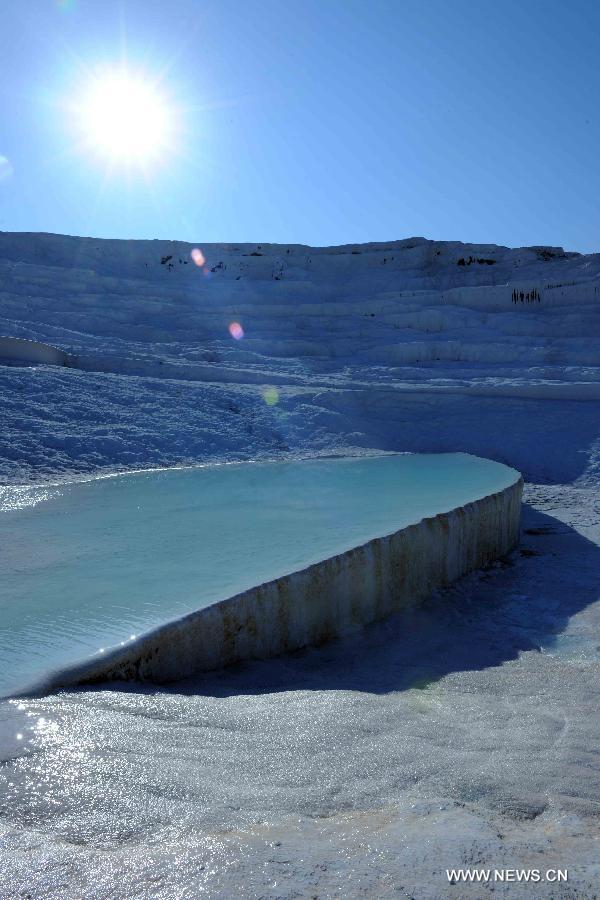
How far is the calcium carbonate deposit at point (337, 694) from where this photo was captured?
197 cm

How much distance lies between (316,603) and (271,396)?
10.4 metres

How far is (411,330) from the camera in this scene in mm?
21625

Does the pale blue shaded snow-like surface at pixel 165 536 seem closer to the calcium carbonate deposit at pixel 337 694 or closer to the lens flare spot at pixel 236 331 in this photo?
the calcium carbonate deposit at pixel 337 694


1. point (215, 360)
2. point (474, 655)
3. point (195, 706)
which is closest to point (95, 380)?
point (215, 360)

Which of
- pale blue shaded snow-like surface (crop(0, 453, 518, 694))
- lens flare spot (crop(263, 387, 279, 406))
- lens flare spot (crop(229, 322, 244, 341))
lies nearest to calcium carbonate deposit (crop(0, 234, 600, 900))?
lens flare spot (crop(263, 387, 279, 406))

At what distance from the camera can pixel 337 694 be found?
3801 mm

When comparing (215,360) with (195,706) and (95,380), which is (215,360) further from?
(195,706)

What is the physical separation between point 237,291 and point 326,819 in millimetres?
24490

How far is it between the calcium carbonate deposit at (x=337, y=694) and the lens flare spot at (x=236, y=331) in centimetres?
107

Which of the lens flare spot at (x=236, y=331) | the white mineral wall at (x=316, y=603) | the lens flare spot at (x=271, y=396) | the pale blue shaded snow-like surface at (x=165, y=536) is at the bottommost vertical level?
the white mineral wall at (x=316, y=603)

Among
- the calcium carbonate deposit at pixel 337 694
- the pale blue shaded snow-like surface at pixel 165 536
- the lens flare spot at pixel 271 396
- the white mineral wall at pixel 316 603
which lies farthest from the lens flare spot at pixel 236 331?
the white mineral wall at pixel 316 603

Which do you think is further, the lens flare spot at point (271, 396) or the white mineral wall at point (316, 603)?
the lens flare spot at point (271, 396)

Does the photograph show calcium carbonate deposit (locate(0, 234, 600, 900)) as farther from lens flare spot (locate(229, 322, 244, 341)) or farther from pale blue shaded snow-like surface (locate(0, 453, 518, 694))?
lens flare spot (locate(229, 322, 244, 341))

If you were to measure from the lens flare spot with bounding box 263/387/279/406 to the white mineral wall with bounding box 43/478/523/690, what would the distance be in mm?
7474
